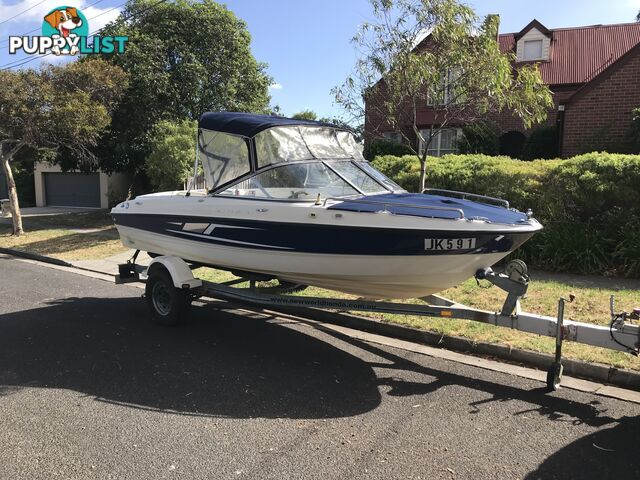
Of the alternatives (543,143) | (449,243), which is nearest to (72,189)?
(543,143)

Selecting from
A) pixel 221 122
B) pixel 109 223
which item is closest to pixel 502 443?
pixel 221 122

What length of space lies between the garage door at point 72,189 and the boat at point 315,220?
65.4 ft

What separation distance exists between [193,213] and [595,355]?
4.50 m

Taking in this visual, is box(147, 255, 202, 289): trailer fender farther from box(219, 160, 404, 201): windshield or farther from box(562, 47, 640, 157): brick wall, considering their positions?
box(562, 47, 640, 157): brick wall

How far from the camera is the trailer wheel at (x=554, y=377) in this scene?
4.42m

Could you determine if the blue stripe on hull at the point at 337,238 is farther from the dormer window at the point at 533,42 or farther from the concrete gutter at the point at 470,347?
the dormer window at the point at 533,42

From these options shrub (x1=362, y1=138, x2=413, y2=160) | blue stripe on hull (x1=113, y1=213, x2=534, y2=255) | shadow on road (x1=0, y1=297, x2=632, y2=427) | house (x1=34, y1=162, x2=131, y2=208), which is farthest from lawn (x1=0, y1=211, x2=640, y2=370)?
house (x1=34, y1=162, x2=131, y2=208)

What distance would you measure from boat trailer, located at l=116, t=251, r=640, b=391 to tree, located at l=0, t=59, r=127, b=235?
7972mm

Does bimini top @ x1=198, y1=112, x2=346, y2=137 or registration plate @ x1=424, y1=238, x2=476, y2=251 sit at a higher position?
bimini top @ x1=198, y1=112, x2=346, y2=137

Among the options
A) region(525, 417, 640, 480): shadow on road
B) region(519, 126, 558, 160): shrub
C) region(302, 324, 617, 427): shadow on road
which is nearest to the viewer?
region(525, 417, 640, 480): shadow on road

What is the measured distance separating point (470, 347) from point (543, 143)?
1434 centimetres

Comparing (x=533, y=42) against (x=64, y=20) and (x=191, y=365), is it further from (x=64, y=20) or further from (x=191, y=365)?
(x=191, y=365)

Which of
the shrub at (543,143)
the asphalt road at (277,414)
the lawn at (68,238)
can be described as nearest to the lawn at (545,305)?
the asphalt road at (277,414)

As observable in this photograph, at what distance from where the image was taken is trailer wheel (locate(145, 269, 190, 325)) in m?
6.33
